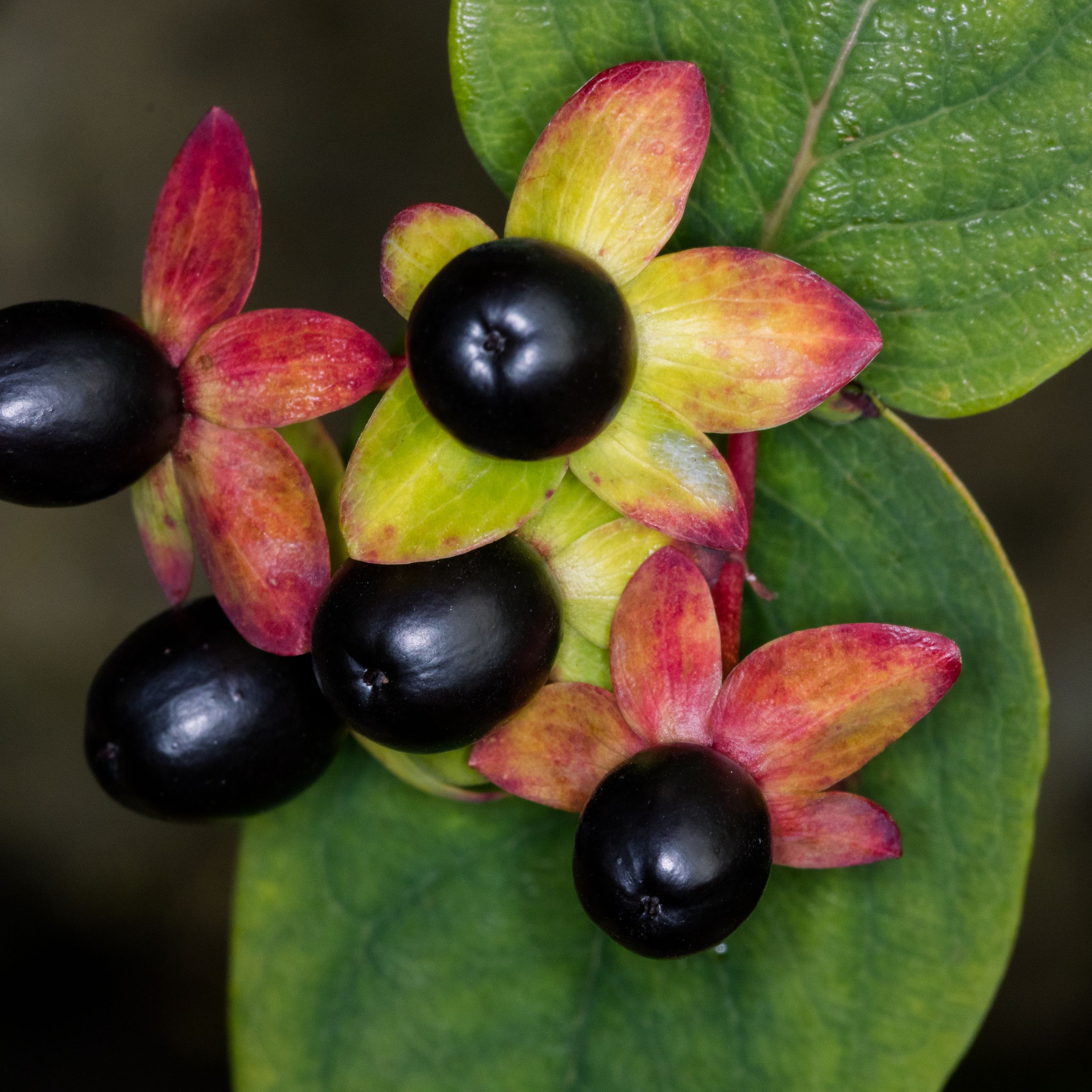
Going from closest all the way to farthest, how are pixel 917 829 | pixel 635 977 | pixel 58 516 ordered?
1. pixel 917 829
2. pixel 635 977
3. pixel 58 516

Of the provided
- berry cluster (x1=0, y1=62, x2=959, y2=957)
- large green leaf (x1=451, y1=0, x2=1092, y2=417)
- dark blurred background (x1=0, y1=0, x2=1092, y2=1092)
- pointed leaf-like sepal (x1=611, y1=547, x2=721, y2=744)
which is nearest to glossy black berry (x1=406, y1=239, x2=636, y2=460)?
berry cluster (x1=0, y1=62, x2=959, y2=957)

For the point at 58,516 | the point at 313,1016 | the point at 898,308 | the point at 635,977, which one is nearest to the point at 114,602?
the point at 58,516

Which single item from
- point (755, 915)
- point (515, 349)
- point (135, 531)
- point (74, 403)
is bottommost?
point (135, 531)

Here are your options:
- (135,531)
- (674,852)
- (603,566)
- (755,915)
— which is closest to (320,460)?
(603,566)

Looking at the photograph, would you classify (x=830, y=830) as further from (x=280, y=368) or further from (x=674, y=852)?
(x=280, y=368)

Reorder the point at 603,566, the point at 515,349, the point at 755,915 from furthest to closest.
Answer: the point at 755,915 → the point at 603,566 → the point at 515,349

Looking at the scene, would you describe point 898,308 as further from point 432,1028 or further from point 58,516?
point 58,516
